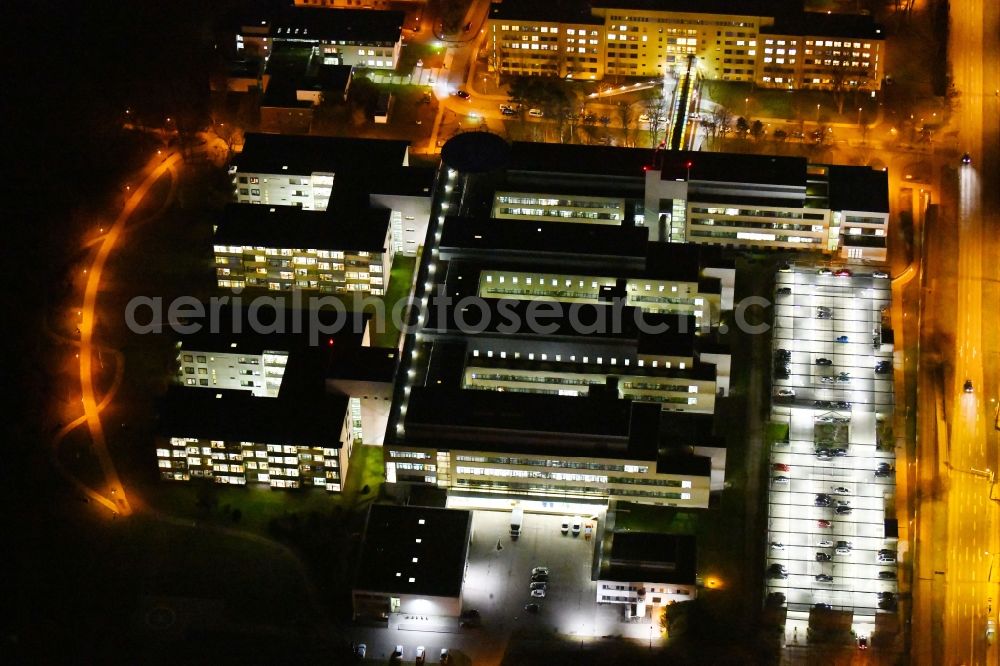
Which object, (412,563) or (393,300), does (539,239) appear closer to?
(393,300)

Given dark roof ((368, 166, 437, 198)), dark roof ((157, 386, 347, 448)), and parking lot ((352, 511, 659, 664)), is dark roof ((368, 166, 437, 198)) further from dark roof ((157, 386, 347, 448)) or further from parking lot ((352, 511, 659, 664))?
parking lot ((352, 511, 659, 664))

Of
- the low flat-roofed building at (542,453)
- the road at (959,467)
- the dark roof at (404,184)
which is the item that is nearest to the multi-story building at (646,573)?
the low flat-roofed building at (542,453)

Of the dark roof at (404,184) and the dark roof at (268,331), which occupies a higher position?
the dark roof at (404,184)

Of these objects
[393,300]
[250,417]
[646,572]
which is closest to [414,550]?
[646,572]

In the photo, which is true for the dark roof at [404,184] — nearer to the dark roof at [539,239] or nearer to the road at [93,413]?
the dark roof at [539,239]

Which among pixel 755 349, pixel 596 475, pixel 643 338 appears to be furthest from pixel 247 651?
pixel 755 349

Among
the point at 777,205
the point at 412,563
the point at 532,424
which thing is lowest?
the point at 412,563

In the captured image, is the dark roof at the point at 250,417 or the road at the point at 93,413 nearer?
the dark roof at the point at 250,417
